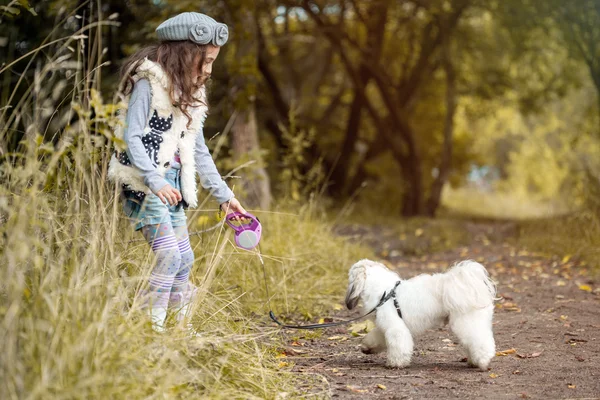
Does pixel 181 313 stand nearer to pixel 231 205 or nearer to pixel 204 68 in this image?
pixel 231 205

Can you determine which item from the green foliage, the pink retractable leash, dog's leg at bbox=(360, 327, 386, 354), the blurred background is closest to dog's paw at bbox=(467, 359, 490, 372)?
dog's leg at bbox=(360, 327, 386, 354)

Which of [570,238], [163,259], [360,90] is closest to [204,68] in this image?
[163,259]

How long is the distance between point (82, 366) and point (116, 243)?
1.28 m

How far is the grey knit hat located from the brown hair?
0.05 metres

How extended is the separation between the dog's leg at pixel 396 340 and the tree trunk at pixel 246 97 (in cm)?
407

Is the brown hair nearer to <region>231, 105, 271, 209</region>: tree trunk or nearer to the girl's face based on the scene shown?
the girl's face

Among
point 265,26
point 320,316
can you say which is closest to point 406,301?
point 320,316

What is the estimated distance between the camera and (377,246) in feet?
32.1

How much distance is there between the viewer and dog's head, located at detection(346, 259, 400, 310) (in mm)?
4234

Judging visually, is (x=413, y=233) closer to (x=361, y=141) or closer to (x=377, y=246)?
(x=377, y=246)

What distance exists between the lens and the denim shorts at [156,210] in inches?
150

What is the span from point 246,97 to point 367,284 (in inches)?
192

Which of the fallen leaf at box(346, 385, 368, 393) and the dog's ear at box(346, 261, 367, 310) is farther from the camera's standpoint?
the dog's ear at box(346, 261, 367, 310)

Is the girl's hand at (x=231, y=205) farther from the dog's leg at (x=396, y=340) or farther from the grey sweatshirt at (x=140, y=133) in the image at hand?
the dog's leg at (x=396, y=340)
